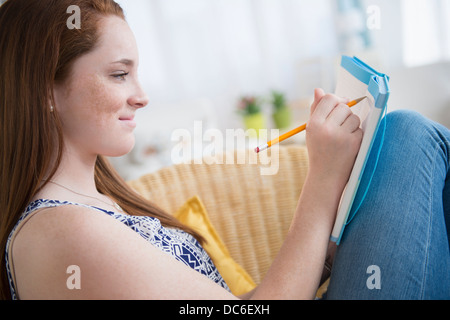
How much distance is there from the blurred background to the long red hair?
2.13 meters

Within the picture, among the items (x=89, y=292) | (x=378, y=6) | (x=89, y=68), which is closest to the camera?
(x=89, y=292)

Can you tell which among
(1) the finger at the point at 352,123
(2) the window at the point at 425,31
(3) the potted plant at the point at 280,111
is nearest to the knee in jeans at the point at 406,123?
(1) the finger at the point at 352,123

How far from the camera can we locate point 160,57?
381cm

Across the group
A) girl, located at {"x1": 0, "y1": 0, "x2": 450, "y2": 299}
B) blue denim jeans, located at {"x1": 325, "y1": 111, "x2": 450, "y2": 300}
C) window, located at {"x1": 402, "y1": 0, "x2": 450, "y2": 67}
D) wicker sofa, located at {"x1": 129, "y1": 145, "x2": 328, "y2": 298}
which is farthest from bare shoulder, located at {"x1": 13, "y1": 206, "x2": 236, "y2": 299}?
window, located at {"x1": 402, "y1": 0, "x2": 450, "y2": 67}

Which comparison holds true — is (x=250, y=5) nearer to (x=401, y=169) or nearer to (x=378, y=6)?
(x=378, y=6)

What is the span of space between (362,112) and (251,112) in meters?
2.85

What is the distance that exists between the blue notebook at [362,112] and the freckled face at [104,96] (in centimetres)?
39

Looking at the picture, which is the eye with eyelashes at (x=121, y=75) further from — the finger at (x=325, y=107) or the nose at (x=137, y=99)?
the finger at (x=325, y=107)

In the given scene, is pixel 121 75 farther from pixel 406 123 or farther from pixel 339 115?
pixel 406 123

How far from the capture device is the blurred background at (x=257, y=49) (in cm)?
313

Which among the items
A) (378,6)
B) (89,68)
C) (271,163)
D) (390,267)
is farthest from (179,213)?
(378,6)

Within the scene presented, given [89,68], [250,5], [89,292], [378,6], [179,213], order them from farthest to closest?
[250,5], [378,6], [179,213], [89,68], [89,292]

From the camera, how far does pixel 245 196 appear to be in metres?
1.29

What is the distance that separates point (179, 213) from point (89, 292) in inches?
22.8
